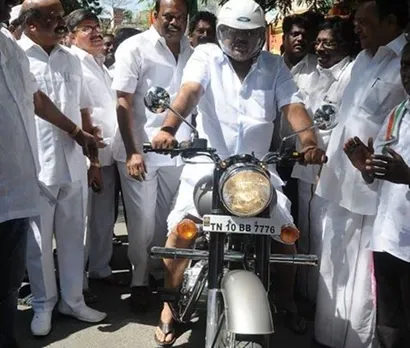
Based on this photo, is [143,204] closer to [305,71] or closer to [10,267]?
[10,267]

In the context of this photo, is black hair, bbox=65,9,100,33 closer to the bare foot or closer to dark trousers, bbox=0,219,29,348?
dark trousers, bbox=0,219,29,348

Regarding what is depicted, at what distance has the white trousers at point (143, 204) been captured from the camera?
4.09 meters

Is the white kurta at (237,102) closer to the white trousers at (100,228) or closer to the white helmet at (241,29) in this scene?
the white helmet at (241,29)

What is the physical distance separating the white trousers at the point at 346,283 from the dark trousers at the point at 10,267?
65.2 inches

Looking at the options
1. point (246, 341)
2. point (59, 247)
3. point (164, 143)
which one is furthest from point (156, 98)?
point (59, 247)

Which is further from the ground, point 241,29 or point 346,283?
point 241,29

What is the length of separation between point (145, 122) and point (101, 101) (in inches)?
19.5

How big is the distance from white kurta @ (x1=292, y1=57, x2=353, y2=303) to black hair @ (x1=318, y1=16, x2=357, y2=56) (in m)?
0.12

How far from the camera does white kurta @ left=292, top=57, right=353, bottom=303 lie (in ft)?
12.6

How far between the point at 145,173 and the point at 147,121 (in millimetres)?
388

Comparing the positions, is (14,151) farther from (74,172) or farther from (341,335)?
(341,335)

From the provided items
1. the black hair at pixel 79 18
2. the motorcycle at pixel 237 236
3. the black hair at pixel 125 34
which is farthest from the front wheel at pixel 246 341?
the black hair at pixel 125 34

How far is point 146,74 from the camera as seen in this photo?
4.00 meters

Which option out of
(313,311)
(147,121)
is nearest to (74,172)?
(147,121)
